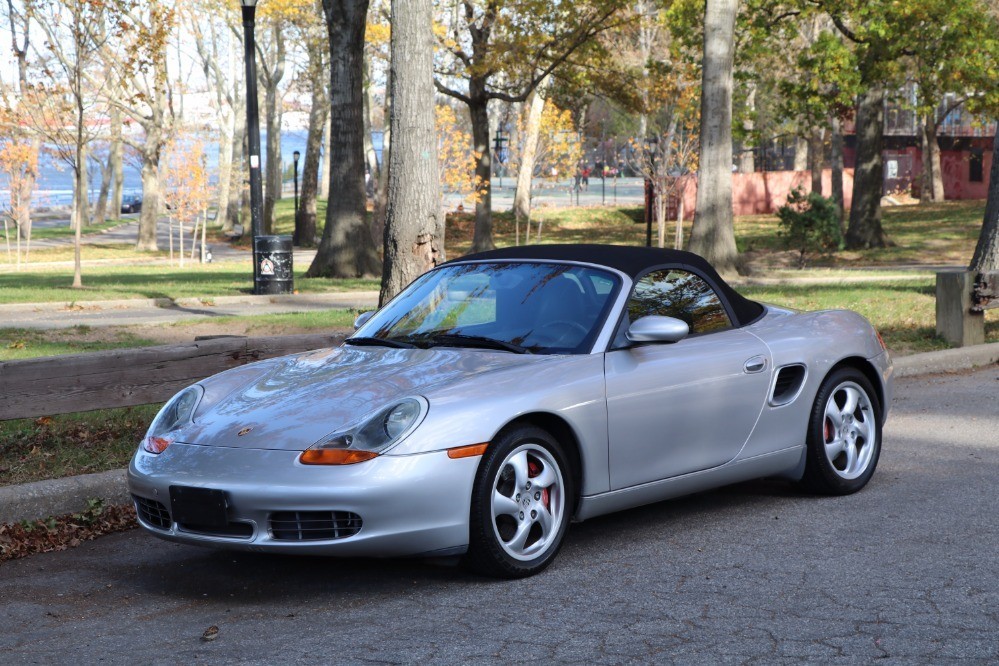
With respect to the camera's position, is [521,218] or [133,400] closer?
[133,400]

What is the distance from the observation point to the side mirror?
5527 millimetres

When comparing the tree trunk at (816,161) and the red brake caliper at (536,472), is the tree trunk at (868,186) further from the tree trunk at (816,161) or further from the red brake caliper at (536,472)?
the red brake caliper at (536,472)

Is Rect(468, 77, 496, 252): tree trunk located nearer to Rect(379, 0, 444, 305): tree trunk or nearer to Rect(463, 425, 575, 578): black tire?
Rect(379, 0, 444, 305): tree trunk

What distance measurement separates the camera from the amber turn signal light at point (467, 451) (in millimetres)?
4766

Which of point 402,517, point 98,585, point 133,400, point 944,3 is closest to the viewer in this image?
point 402,517

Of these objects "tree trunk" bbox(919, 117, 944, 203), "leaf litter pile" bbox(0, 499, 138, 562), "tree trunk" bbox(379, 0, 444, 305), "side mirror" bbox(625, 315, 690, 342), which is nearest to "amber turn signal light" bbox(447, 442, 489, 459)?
"side mirror" bbox(625, 315, 690, 342)

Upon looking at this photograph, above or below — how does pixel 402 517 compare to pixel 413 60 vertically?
below

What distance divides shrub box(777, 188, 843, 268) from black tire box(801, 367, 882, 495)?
21275mm

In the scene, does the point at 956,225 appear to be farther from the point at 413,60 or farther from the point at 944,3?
the point at 413,60

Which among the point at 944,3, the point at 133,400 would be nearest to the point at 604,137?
the point at 944,3

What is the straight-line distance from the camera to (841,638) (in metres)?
4.21

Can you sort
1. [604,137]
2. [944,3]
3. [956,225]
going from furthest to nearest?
[604,137], [956,225], [944,3]

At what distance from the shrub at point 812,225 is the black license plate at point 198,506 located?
78.8 ft

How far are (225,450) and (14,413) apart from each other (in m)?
2.30
